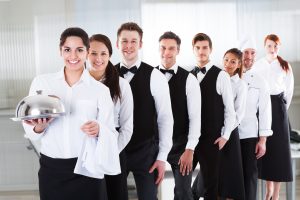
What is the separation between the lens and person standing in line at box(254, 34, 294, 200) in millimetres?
3432

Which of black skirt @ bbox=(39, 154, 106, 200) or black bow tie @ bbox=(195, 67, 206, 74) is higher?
black bow tie @ bbox=(195, 67, 206, 74)

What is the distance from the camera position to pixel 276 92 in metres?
3.50

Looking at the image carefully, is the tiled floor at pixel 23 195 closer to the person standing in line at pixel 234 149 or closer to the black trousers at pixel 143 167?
the person standing in line at pixel 234 149

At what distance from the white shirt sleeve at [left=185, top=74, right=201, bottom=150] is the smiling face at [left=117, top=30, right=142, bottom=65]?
0.49 m

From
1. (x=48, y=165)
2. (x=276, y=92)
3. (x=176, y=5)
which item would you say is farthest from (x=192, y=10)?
(x=48, y=165)

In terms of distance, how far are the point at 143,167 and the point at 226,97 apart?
2.78 ft

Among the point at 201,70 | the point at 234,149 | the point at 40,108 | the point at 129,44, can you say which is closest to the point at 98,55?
the point at 129,44

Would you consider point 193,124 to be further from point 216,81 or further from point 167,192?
point 167,192

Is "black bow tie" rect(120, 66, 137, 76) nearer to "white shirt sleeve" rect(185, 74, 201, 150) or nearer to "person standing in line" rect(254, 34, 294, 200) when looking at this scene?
"white shirt sleeve" rect(185, 74, 201, 150)

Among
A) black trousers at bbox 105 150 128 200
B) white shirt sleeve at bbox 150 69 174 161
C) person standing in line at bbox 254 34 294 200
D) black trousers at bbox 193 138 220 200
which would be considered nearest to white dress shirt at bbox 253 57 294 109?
person standing in line at bbox 254 34 294 200

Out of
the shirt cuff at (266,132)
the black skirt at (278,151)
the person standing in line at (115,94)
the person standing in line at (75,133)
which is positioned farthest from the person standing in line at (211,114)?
the person standing in line at (75,133)

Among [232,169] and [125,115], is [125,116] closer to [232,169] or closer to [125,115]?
[125,115]

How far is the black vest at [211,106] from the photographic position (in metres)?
3.00

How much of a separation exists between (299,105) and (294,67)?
1.23 feet
